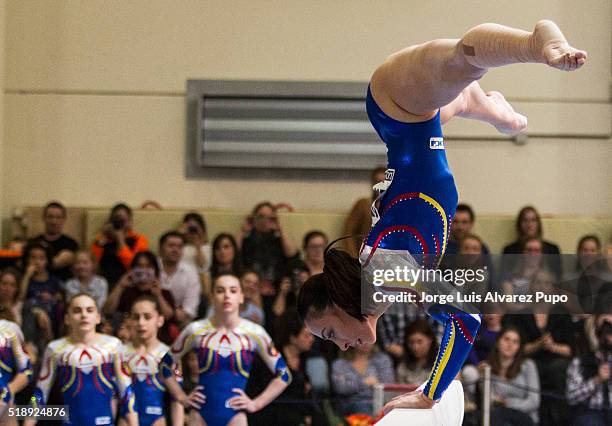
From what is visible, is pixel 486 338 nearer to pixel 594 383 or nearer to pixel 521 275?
pixel 594 383

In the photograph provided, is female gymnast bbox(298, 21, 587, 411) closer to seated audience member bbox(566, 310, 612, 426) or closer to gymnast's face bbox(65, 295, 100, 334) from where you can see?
seated audience member bbox(566, 310, 612, 426)

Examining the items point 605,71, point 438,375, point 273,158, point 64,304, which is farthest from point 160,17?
point 438,375

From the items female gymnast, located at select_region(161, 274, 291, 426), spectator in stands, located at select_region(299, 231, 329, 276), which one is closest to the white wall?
spectator in stands, located at select_region(299, 231, 329, 276)

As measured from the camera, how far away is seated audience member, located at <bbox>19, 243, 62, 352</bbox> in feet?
16.5

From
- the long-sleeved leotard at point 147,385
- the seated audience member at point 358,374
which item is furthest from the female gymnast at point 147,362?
the seated audience member at point 358,374

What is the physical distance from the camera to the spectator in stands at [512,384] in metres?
4.46

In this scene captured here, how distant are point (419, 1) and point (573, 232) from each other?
1917 mm

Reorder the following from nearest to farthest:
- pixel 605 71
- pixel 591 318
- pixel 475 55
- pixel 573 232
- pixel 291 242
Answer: pixel 475 55, pixel 591 318, pixel 291 242, pixel 573 232, pixel 605 71

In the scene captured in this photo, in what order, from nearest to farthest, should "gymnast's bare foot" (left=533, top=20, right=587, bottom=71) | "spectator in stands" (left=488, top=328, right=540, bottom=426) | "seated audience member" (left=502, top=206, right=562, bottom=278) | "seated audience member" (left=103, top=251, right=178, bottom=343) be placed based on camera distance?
1. "gymnast's bare foot" (left=533, top=20, right=587, bottom=71)
2. "spectator in stands" (left=488, top=328, right=540, bottom=426)
3. "seated audience member" (left=103, top=251, right=178, bottom=343)
4. "seated audience member" (left=502, top=206, right=562, bottom=278)

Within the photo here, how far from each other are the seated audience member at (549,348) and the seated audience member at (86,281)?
2264 mm

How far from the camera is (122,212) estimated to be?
6.06 meters

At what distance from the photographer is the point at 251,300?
5.29 meters

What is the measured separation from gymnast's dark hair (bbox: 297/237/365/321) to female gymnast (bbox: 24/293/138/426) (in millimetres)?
2369

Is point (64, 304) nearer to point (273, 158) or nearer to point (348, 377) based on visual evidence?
point (348, 377)
